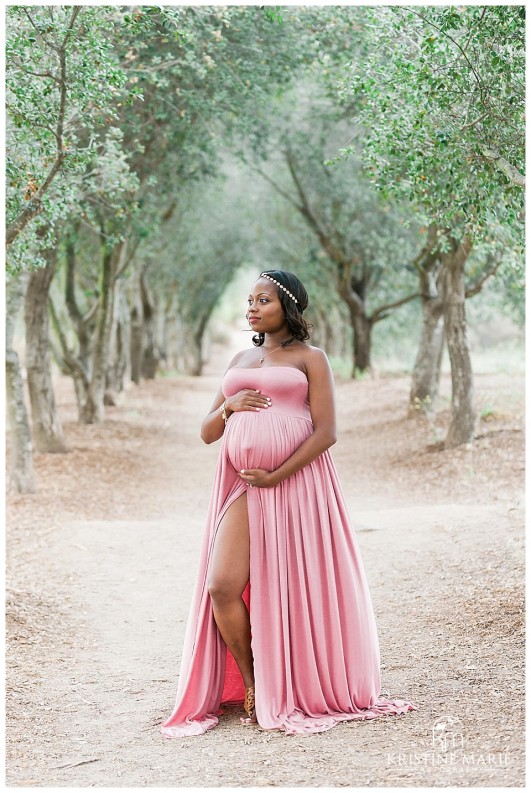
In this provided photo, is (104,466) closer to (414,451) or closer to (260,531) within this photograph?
(414,451)

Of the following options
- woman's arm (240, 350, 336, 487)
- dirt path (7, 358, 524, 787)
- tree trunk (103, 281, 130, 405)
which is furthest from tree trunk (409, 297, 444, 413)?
woman's arm (240, 350, 336, 487)

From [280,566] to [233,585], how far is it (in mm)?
259

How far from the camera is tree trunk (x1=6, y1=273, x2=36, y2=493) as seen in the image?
11945 millimetres

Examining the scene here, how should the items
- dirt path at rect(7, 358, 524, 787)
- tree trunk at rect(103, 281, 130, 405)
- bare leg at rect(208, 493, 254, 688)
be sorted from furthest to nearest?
tree trunk at rect(103, 281, 130, 405) < bare leg at rect(208, 493, 254, 688) < dirt path at rect(7, 358, 524, 787)

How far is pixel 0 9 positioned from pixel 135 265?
20115 millimetres

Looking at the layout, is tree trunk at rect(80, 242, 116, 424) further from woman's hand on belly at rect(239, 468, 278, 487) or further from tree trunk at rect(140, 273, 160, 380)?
woman's hand on belly at rect(239, 468, 278, 487)

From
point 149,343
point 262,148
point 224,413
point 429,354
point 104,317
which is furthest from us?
point 149,343

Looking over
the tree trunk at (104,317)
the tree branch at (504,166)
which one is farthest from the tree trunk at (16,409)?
the tree branch at (504,166)

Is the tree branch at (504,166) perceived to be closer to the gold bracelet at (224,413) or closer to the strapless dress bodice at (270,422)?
the strapless dress bodice at (270,422)

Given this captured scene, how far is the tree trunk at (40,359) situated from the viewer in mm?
14938

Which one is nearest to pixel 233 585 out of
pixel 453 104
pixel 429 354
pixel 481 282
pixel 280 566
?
pixel 280 566

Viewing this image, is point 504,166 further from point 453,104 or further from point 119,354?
point 119,354

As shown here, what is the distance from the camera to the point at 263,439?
4898 mm

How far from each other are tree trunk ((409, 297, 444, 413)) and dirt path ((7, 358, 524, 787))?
7.22ft
